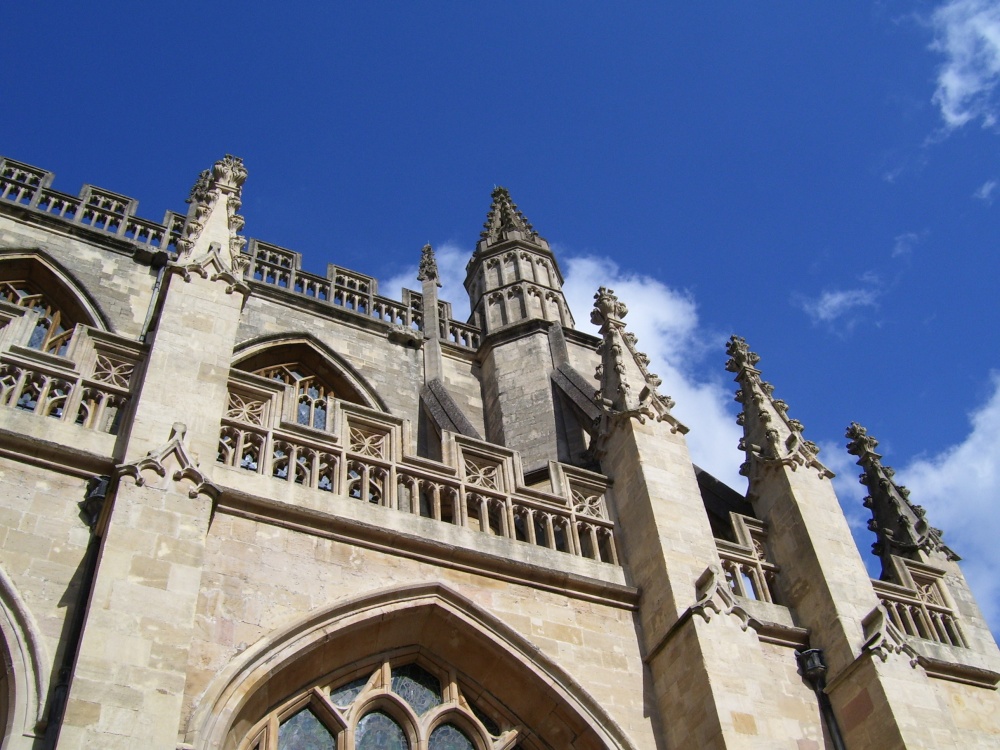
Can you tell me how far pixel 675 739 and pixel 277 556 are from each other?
2.97 meters

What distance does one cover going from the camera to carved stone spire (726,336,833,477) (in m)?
10.0

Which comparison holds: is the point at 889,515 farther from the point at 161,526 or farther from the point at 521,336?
the point at 161,526

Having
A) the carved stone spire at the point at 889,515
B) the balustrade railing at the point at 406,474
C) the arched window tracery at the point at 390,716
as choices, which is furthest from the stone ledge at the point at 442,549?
the carved stone spire at the point at 889,515

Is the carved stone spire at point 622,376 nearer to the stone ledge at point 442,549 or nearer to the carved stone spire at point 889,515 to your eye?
the stone ledge at point 442,549

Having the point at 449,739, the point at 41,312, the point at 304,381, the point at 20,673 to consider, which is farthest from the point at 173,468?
the point at 304,381

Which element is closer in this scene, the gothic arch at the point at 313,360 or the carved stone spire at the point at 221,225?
the carved stone spire at the point at 221,225

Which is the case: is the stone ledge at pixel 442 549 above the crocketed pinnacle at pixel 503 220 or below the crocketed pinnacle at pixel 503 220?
below

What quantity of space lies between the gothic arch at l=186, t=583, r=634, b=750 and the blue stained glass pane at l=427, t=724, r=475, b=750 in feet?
1.21

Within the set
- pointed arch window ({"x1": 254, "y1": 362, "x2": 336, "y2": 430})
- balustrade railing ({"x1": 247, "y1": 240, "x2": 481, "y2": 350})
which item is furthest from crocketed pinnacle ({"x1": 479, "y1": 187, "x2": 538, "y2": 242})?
pointed arch window ({"x1": 254, "y1": 362, "x2": 336, "y2": 430})

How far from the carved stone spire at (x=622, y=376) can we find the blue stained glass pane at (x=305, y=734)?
4.06 metres

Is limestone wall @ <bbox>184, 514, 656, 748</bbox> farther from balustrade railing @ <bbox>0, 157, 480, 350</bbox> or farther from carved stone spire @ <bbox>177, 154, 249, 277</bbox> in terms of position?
balustrade railing @ <bbox>0, 157, 480, 350</bbox>

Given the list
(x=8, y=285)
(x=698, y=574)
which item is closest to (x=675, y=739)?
(x=698, y=574)

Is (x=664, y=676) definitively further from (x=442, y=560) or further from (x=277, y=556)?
(x=277, y=556)

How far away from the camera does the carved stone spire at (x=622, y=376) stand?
9.73 meters
